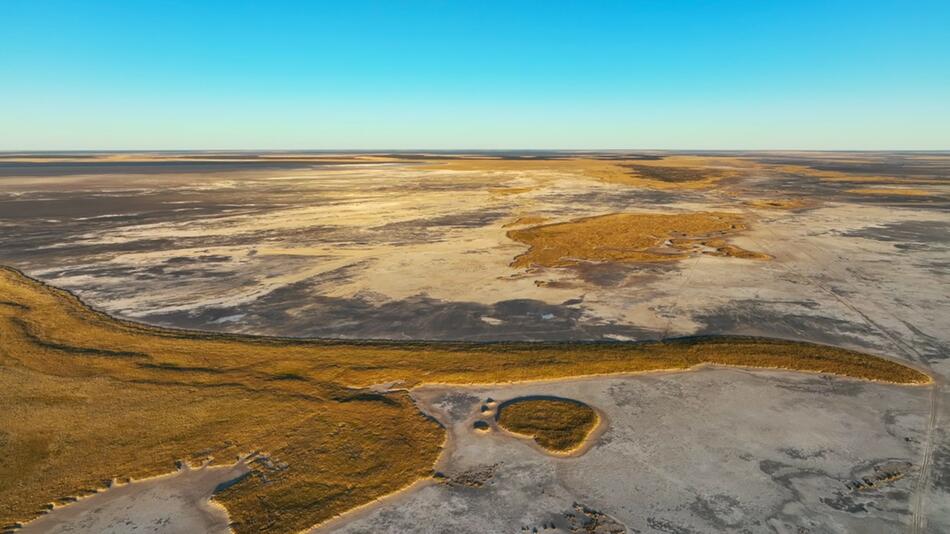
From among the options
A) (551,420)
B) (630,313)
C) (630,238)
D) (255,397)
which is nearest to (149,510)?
(255,397)

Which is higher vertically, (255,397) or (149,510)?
(255,397)

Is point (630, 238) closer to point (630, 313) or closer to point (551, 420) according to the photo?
point (630, 313)

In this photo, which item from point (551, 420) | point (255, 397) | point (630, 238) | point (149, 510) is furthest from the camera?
point (630, 238)

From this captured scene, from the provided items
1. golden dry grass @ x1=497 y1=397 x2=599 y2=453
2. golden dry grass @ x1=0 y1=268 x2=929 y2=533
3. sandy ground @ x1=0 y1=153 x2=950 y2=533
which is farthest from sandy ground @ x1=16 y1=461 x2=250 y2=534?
golden dry grass @ x1=497 y1=397 x2=599 y2=453

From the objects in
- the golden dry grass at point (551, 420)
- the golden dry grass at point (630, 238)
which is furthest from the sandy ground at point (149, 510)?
the golden dry grass at point (630, 238)

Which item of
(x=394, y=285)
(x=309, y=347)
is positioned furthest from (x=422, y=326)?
(x=394, y=285)

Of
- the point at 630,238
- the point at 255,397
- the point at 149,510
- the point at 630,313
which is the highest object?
the point at 630,238
